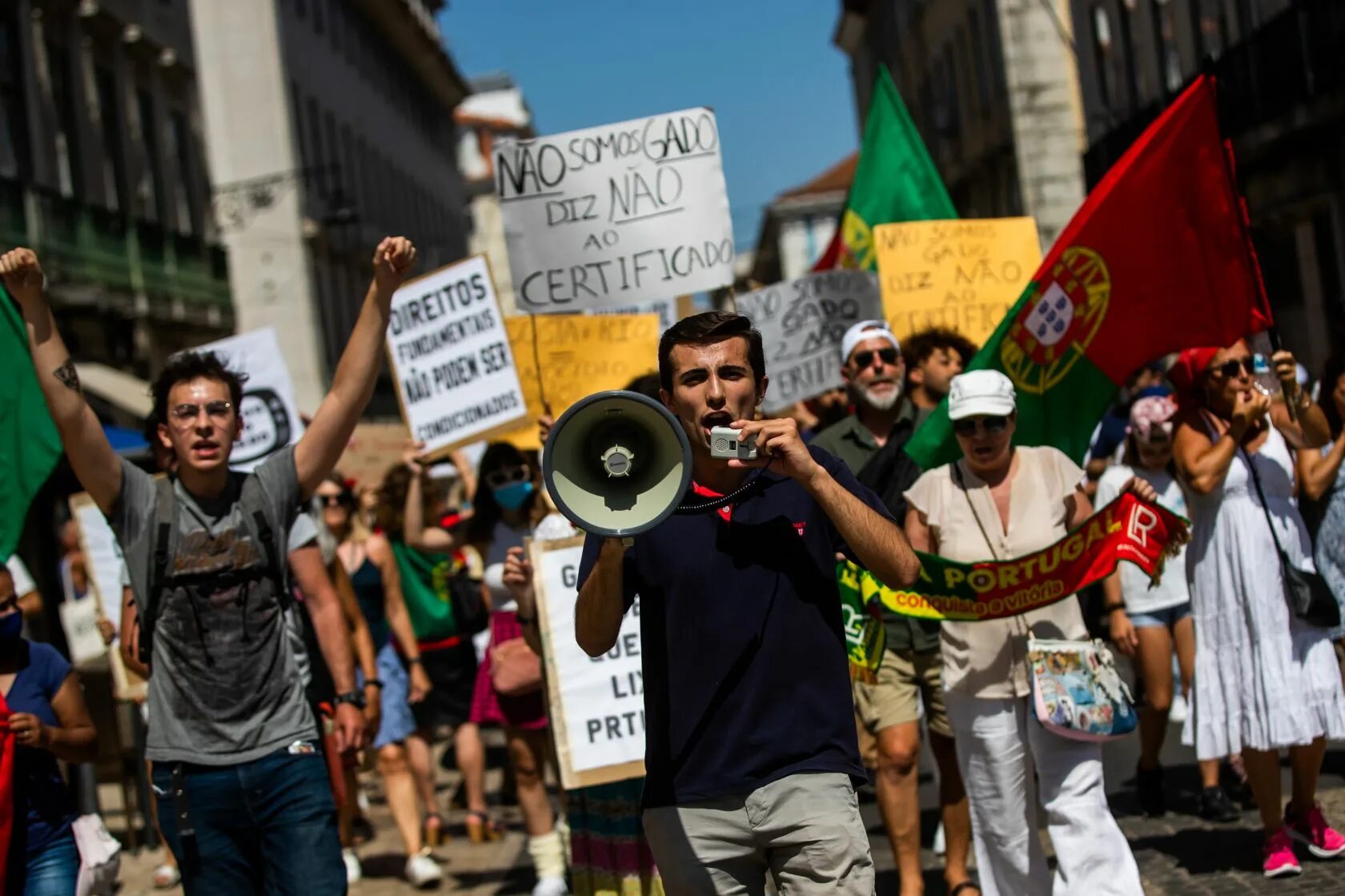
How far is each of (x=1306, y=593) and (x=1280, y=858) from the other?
0.95 m

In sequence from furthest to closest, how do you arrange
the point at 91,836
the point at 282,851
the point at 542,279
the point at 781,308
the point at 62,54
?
the point at 62,54 → the point at 781,308 → the point at 542,279 → the point at 91,836 → the point at 282,851

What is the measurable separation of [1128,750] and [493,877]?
355cm

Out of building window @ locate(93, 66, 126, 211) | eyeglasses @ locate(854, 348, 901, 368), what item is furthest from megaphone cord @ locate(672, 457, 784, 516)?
building window @ locate(93, 66, 126, 211)

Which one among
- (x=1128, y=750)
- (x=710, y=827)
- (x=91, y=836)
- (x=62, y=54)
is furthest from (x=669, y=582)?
(x=62, y=54)

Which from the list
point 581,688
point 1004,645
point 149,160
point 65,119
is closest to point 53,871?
point 581,688

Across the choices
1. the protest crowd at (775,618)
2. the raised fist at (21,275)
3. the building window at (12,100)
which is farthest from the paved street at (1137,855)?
the building window at (12,100)

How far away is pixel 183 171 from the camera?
31094 millimetres

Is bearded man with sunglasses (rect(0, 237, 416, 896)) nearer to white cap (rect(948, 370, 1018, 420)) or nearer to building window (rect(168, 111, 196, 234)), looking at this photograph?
white cap (rect(948, 370, 1018, 420))

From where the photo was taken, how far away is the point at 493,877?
29.4ft

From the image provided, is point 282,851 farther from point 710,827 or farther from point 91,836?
point 710,827

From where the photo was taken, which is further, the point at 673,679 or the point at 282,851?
the point at 282,851

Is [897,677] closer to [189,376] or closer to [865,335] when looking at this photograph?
[865,335]

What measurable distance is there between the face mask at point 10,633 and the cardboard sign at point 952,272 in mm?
6031

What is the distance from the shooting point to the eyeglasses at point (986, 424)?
6.27 meters
